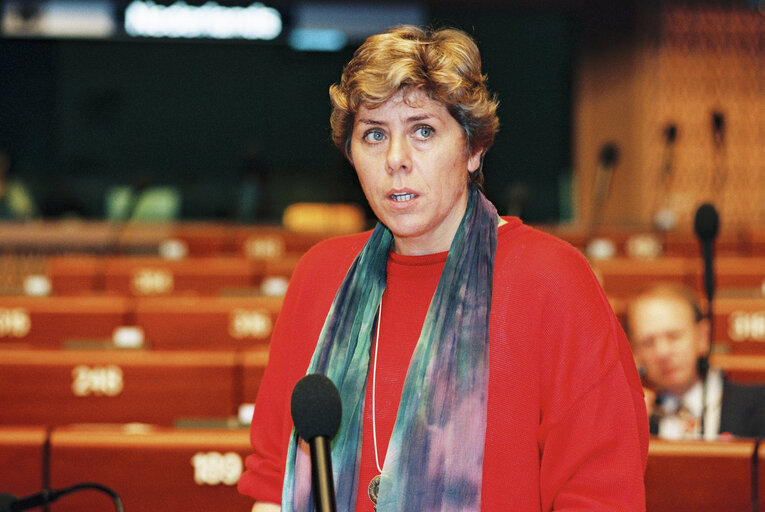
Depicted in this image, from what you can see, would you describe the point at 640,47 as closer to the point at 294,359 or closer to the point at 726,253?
the point at 726,253

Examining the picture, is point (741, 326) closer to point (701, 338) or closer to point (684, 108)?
point (701, 338)

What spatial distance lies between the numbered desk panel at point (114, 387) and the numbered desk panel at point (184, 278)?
75.6 inches

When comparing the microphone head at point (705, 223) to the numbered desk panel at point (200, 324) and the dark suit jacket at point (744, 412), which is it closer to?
the dark suit jacket at point (744, 412)

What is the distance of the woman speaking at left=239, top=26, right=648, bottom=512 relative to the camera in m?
1.30

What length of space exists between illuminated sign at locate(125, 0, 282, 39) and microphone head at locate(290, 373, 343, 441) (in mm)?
7249

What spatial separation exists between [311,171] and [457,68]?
9080mm

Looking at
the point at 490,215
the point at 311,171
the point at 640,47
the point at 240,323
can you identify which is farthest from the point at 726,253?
the point at 311,171

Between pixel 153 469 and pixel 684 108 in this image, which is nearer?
pixel 153 469

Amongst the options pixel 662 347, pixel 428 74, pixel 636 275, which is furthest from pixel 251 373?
pixel 636 275

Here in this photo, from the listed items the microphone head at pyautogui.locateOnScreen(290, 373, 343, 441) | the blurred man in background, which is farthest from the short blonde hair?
the blurred man in background

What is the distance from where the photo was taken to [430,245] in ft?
5.00

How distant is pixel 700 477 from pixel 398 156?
1.03 m

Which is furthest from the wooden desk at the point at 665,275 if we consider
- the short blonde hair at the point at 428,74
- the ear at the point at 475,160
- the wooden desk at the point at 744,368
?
the short blonde hair at the point at 428,74

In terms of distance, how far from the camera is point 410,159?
1.42m
